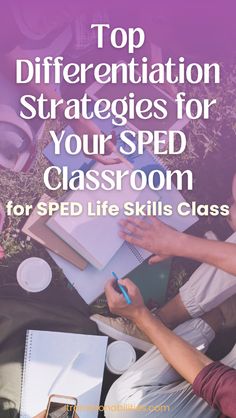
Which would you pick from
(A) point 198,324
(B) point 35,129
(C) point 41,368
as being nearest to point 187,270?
(A) point 198,324

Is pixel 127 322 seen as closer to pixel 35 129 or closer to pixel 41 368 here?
pixel 41 368

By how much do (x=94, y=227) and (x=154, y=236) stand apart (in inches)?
9.8

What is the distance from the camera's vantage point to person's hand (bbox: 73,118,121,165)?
2.25 meters

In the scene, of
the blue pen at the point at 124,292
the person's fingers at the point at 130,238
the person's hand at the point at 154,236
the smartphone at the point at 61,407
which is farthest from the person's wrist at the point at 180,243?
the smartphone at the point at 61,407

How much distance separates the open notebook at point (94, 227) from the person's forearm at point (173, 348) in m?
0.29

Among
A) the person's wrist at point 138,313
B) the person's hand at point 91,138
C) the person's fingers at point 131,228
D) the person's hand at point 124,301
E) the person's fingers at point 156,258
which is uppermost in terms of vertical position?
the person's hand at point 91,138

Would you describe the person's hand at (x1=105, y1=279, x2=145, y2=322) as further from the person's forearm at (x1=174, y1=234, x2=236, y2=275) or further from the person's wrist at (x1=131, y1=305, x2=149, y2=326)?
the person's forearm at (x1=174, y1=234, x2=236, y2=275)

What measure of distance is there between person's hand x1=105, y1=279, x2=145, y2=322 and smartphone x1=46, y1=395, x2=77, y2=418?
0.40m

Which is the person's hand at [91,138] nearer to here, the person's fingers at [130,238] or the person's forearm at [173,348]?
the person's fingers at [130,238]

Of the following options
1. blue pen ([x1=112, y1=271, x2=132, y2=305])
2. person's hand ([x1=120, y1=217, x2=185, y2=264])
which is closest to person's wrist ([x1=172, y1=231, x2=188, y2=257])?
person's hand ([x1=120, y1=217, x2=185, y2=264])

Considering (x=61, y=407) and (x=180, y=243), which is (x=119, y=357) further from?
(x=180, y=243)

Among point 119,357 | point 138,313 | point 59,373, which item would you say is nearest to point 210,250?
point 138,313

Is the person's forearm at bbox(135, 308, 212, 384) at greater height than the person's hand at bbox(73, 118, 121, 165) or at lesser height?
lesser

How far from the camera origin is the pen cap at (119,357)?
2232mm
